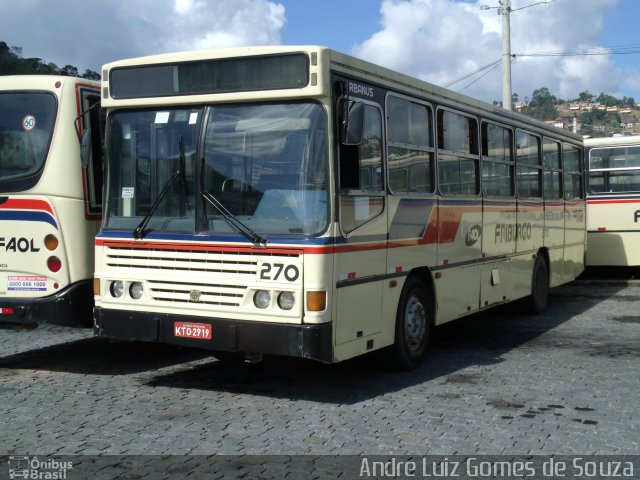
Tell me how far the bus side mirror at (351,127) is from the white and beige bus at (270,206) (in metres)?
0.01

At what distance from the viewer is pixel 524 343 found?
1002cm

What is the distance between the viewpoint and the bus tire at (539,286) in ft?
40.1

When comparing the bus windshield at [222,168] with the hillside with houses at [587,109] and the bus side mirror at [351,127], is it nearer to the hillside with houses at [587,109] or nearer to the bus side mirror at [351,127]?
the bus side mirror at [351,127]

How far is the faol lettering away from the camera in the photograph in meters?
7.85

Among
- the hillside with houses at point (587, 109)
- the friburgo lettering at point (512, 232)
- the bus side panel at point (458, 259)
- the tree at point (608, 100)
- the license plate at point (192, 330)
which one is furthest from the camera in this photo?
the tree at point (608, 100)

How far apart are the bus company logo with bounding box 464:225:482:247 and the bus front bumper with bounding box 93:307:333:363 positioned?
11.2 feet

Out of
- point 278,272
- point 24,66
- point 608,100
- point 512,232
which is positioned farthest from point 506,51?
point 608,100

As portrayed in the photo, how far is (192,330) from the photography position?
270 inches

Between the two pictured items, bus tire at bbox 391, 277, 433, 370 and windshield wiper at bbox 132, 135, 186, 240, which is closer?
windshield wiper at bbox 132, 135, 186, 240

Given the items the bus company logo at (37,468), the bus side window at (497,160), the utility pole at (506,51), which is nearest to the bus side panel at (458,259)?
the bus side window at (497,160)

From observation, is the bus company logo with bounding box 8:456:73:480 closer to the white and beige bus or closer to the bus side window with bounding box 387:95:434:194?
the white and beige bus

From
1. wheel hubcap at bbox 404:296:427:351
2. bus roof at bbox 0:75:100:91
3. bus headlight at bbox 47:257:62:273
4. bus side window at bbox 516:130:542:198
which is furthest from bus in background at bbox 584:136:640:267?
bus headlight at bbox 47:257:62:273

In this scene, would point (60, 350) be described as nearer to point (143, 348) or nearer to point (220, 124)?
point (143, 348)

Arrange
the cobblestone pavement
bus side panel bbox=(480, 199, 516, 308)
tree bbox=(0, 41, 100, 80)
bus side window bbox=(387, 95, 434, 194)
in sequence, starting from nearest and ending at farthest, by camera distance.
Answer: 1. the cobblestone pavement
2. bus side window bbox=(387, 95, 434, 194)
3. bus side panel bbox=(480, 199, 516, 308)
4. tree bbox=(0, 41, 100, 80)
